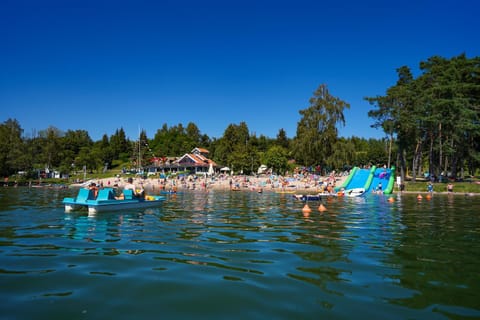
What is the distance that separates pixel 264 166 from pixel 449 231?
2543 inches

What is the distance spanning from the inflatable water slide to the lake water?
2652 centimetres

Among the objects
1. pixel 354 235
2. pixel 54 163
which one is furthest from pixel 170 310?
pixel 54 163

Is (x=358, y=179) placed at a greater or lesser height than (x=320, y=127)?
lesser

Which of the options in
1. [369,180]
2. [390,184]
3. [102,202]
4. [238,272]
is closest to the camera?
[238,272]

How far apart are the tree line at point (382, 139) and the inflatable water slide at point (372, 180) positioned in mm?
8027

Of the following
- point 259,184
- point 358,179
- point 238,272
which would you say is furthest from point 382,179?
point 238,272

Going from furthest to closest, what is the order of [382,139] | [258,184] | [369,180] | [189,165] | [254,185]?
1. [189,165]
2. [382,139]
3. [258,184]
4. [254,185]
5. [369,180]

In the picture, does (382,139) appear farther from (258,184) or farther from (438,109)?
(258,184)

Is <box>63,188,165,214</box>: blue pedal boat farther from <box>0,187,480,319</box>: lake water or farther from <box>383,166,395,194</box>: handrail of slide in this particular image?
<box>383,166,395,194</box>: handrail of slide

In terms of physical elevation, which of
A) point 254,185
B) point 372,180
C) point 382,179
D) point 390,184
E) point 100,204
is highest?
point 382,179

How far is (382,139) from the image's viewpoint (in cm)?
5962

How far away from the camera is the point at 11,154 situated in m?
65.2

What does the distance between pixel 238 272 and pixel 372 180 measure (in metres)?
37.0

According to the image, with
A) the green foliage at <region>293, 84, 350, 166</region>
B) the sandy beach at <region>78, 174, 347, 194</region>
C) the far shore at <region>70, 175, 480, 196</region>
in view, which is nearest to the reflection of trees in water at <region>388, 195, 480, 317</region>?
the far shore at <region>70, 175, 480, 196</region>
